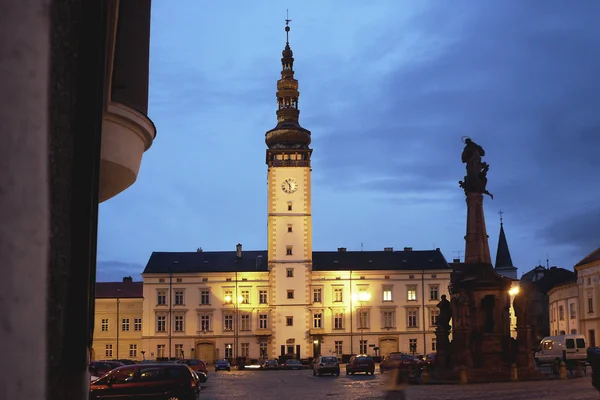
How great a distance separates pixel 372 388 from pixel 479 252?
7238 millimetres

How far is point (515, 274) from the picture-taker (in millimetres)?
130750

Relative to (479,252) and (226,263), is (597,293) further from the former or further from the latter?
(479,252)

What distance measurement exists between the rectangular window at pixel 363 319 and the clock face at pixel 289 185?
14737 mm

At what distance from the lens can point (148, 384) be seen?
81.8 feet

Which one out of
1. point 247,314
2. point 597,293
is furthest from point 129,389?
point 247,314

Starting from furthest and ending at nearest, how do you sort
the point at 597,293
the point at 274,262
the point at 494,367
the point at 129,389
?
the point at 274,262 < the point at 597,293 < the point at 494,367 < the point at 129,389

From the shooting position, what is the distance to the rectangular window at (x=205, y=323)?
300 ft

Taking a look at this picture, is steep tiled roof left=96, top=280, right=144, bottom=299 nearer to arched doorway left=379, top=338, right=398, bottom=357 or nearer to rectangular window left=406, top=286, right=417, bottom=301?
arched doorway left=379, top=338, right=398, bottom=357

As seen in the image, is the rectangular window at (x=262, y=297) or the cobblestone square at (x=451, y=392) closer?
the cobblestone square at (x=451, y=392)

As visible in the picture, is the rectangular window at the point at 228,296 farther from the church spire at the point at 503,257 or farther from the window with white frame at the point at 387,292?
the church spire at the point at 503,257

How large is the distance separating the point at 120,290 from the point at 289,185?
73.9 ft

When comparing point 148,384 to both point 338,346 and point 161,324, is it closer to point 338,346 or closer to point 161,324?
point 338,346

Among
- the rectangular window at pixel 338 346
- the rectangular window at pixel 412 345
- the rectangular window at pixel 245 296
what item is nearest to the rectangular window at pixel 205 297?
the rectangular window at pixel 245 296

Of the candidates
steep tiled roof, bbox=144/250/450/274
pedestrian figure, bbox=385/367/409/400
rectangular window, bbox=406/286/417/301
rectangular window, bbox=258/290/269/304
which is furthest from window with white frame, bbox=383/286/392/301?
pedestrian figure, bbox=385/367/409/400
